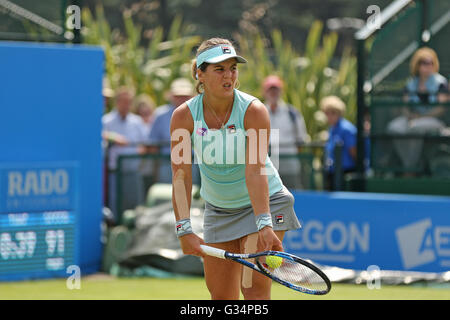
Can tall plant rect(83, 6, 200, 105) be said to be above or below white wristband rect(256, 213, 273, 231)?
above

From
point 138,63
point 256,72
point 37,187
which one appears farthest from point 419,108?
point 138,63

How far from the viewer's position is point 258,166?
5152 mm

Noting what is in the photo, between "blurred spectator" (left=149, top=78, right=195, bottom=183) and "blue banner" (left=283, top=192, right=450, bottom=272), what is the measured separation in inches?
63.7

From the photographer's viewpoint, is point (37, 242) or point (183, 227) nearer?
point (183, 227)

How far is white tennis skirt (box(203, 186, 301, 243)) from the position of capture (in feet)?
17.7

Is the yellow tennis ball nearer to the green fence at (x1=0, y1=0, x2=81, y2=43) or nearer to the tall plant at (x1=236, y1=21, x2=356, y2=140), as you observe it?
the green fence at (x1=0, y1=0, x2=81, y2=43)

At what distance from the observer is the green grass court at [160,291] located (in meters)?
8.33

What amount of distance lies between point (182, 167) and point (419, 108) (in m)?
5.10

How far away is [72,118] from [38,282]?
6.20 feet

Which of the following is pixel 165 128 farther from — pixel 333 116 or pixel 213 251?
pixel 213 251

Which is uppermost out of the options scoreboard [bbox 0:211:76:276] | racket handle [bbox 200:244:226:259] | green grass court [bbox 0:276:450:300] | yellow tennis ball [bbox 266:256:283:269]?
racket handle [bbox 200:244:226:259]

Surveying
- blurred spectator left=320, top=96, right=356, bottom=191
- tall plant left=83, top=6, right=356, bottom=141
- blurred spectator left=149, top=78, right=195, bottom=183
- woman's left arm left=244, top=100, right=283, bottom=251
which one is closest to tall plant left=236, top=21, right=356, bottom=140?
tall plant left=83, top=6, right=356, bottom=141

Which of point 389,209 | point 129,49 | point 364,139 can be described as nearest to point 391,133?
point 364,139

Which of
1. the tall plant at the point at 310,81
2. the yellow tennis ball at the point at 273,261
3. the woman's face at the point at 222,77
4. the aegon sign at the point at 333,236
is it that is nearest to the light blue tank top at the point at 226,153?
the woman's face at the point at 222,77
